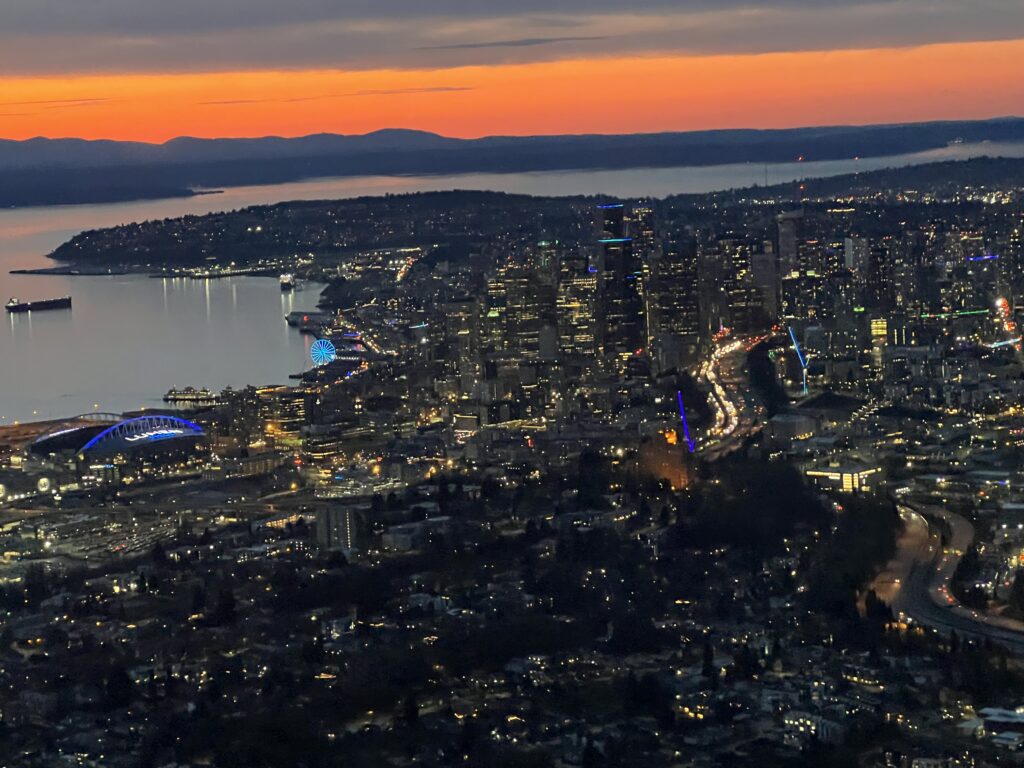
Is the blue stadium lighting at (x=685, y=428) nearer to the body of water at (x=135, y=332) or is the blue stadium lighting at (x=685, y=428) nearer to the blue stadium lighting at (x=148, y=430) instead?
the blue stadium lighting at (x=148, y=430)

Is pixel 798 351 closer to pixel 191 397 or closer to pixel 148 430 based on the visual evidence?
pixel 191 397

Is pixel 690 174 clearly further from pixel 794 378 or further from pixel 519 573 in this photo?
pixel 519 573

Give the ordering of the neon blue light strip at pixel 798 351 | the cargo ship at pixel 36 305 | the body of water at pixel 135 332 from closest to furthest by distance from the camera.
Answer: the neon blue light strip at pixel 798 351 < the body of water at pixel 135 332 < the cargo ship at pixel 36 305

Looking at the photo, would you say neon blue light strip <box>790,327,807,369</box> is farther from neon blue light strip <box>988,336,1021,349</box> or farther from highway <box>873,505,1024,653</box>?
highway <box>873,505,1024,653</box>

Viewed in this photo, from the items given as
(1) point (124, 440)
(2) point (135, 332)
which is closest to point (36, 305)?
(2) point (135, 332)

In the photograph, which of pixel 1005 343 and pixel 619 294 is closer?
pixel 1005 343

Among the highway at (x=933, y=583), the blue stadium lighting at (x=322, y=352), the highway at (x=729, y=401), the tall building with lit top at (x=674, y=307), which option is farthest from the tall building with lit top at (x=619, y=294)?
the highway at (x=933, y=583)

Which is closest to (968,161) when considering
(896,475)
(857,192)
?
(857,192)
